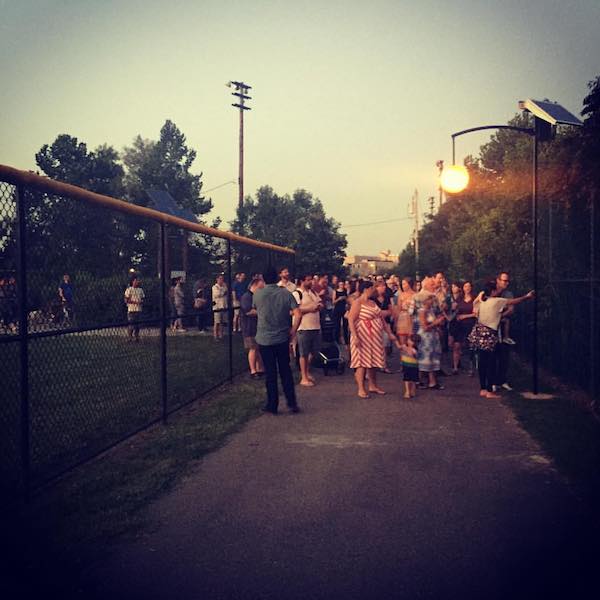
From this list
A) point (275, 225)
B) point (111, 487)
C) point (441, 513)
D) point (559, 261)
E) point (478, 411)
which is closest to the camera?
point (441, 513)

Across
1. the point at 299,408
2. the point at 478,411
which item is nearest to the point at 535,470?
the point at 478,411

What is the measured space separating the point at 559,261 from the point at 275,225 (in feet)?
135

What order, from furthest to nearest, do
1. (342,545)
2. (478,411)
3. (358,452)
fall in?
(478,411)
(358,452)
(342,545)

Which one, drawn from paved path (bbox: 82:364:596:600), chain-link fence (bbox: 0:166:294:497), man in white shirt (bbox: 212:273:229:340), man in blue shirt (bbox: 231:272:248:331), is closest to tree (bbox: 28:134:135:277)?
chain-link fence (bbox: 0:166:294:497)

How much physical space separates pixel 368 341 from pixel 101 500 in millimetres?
6421

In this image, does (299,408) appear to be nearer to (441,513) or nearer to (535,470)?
(535,470)

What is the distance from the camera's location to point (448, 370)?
49.2 feet

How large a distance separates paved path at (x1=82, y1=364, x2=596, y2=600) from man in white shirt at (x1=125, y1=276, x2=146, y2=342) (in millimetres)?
1657

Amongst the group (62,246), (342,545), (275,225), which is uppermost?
(275,225)

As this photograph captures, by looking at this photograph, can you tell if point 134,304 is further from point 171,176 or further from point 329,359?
point 171,176

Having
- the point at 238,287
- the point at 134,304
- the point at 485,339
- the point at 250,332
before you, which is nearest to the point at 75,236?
the point at 134,304

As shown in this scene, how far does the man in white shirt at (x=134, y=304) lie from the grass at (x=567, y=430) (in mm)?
4556

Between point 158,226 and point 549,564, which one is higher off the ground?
point 158,226

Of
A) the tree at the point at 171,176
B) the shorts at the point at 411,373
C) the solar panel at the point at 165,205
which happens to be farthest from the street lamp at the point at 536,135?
the tree at the point at 171,176
